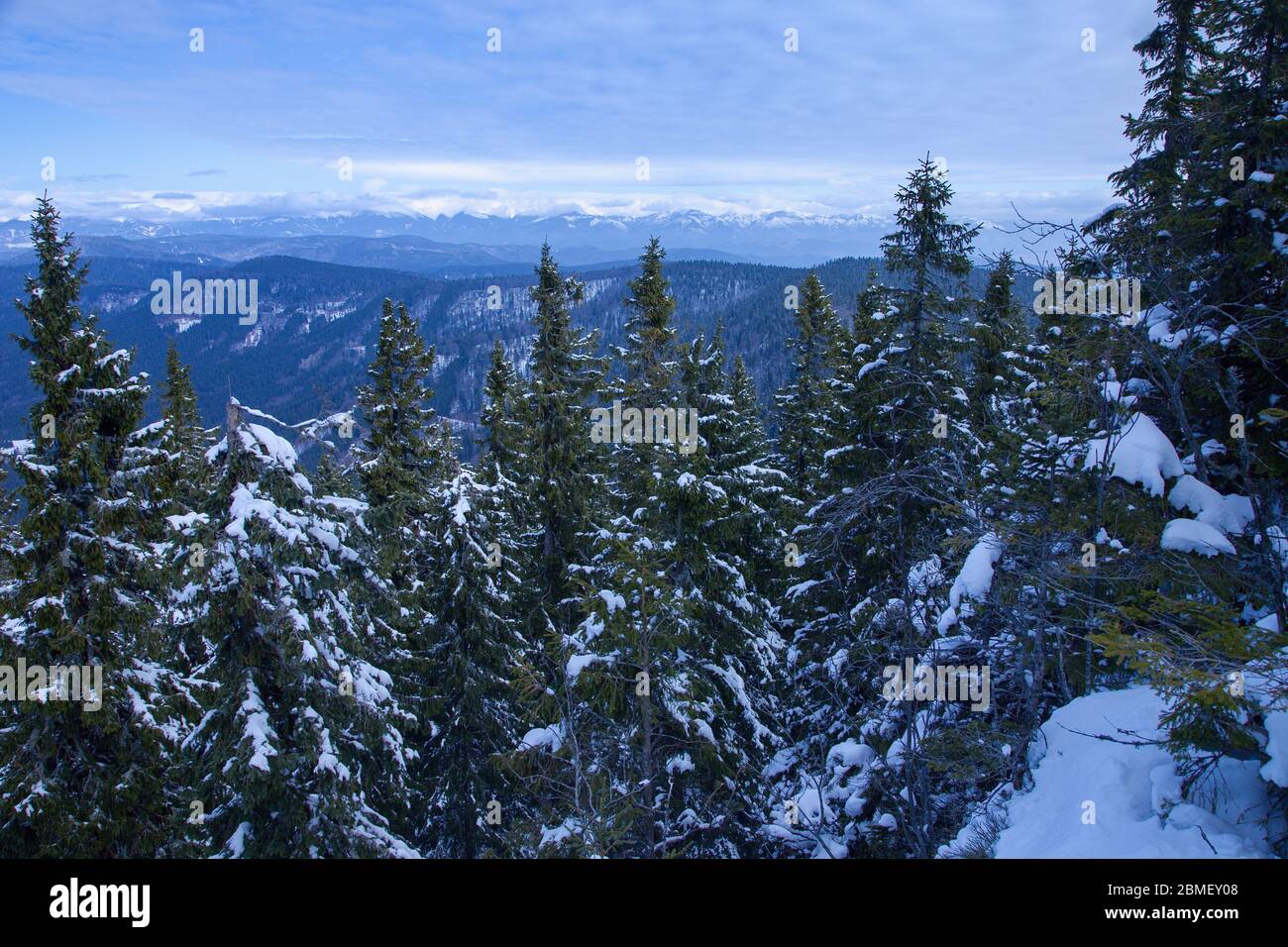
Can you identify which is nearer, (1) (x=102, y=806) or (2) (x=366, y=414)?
(1) (x=102, y=806)

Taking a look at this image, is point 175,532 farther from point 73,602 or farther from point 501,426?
point 501,426

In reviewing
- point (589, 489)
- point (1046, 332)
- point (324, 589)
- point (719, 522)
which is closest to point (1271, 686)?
point (719, 522)

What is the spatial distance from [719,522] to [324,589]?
820 cm

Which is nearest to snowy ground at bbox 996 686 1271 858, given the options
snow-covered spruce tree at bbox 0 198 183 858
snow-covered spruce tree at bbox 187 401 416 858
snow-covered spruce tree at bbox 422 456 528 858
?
snow-covered spruce tree at bbox 187 401 416 858

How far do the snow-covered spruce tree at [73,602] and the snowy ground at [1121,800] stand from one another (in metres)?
14.3

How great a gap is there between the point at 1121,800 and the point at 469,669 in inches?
577

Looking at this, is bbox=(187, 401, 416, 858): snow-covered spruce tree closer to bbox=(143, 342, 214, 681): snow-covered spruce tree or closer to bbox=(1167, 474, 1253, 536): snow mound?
bbox=(143, 342, 214, 681): snow-covered spruce tree

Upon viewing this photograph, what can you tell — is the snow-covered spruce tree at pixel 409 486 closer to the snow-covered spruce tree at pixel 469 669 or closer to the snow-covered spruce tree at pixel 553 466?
the snow-covered spruce tree at pixel 469 669

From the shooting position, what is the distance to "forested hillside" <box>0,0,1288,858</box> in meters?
7.06

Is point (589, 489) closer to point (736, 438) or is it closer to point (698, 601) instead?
point (736, 438)

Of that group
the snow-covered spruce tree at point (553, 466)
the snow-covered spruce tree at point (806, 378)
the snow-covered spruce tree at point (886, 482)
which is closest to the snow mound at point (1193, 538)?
the snow-covered spruce tree at point (886, 482)

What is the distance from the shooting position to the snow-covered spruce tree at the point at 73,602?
1120cm
